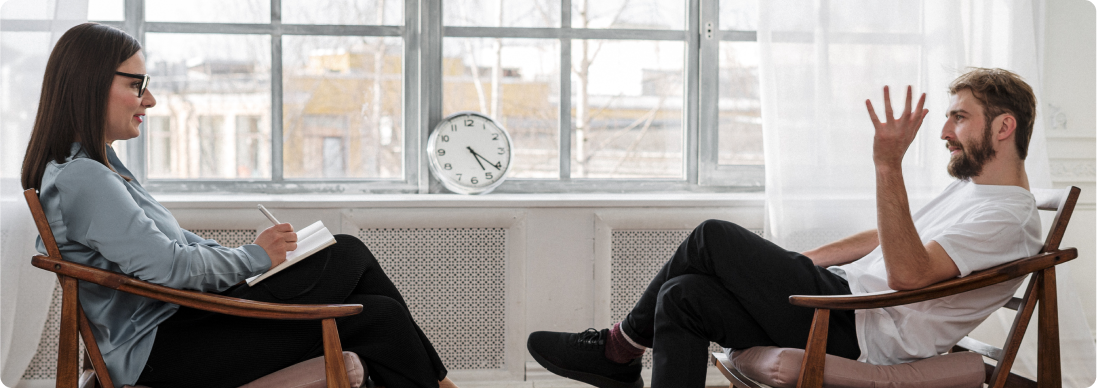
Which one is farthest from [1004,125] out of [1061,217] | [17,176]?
[17,176]

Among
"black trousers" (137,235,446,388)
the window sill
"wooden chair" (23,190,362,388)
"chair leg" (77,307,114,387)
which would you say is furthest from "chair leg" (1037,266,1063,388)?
Answer: "chair leg" (77,307,114,387)

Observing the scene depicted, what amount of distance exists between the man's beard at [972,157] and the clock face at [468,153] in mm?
1428

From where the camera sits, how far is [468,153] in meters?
2.58

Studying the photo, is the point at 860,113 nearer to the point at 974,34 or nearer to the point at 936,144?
the point at 936,144

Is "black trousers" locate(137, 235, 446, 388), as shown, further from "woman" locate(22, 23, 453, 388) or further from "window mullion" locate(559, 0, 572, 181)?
"window mullion" locate(559, 0, 572, 181)

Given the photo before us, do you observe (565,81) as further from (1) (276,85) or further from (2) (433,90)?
Answer: (1) (276,85)

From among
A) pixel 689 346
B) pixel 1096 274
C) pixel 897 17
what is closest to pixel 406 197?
pixel 689 346

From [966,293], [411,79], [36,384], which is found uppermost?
[411,79]

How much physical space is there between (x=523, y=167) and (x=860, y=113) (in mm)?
1224

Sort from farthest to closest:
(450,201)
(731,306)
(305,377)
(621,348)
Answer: (450,201), (621,348), (731,306), (305,377)

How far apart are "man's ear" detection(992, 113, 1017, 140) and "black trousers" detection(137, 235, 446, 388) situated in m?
1.36

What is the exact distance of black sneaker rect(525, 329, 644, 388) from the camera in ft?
6.01

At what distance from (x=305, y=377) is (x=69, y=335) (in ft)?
1.42

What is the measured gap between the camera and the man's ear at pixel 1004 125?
5.16ft
